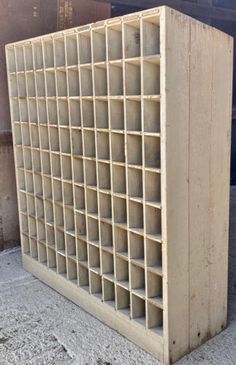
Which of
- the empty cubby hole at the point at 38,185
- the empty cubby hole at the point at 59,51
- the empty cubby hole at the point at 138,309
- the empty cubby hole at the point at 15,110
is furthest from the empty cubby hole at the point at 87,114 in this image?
the empty cubby hole at the point at 138,309

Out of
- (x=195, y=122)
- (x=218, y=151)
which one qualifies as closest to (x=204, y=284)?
(x=218, y=151)

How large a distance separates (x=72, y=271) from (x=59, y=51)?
3.89 ft

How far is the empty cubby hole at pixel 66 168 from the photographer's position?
2100mm

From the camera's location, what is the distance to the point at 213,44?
1642 millimetres

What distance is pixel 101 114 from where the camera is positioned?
5.99 feet

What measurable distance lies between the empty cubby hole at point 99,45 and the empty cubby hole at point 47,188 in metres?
0.81

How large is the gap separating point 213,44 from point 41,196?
1294 millimetres

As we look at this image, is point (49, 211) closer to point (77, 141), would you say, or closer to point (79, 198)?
point (79, 198)

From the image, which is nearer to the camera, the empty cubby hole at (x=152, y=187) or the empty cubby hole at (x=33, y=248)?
the empty cubby hole at (x=152, y=187)

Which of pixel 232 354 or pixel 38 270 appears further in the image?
pixel 38 270

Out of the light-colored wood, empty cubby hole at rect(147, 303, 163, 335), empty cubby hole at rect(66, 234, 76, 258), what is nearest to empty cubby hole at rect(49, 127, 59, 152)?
the light-colored wood

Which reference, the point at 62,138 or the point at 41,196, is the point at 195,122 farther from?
the point at 41,196

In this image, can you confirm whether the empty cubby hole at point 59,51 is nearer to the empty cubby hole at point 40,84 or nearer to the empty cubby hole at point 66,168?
the empty cubby hole at point 40,84

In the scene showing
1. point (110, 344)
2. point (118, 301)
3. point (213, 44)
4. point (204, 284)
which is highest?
point (213, 44)
